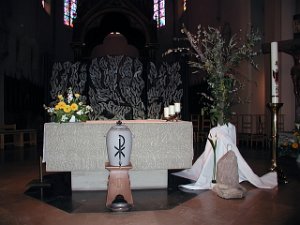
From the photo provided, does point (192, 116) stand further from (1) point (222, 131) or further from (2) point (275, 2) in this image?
(1) point (222, 131)

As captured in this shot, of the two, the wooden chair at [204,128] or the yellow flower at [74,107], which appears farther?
the wooden chair at [204,128]

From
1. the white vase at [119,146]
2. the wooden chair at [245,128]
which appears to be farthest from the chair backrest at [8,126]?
the white vase at [119,146]

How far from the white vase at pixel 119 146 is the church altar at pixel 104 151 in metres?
0.61

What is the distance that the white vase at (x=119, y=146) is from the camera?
3779mm

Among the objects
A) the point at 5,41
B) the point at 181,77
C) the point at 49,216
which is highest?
the point at 5,41

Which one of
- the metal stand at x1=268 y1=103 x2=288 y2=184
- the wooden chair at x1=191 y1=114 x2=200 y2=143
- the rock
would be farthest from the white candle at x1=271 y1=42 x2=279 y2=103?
the wooden chair at x1=191 y1=114 x2=200 y2=143

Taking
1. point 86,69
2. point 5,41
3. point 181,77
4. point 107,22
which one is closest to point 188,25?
point 107,22

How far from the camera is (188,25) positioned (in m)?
15.7

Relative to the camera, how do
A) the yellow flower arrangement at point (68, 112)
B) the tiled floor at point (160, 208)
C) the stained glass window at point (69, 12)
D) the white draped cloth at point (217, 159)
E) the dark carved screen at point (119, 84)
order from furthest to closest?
the stained glass window at point (69, 12) < the dark carved screen at point (119, 84) < the white draped cloth at point (217, 159) < the yellow flower arrangement at point (68, 112) < the tiled floor at point (160, 208)

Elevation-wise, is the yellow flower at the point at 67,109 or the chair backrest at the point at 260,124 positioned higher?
the yellow flower at the point at 67,109

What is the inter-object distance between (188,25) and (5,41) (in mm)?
8090

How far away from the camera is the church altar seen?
175 inches

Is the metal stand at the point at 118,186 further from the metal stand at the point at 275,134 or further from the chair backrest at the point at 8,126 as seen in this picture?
the chair backrest at the point at 8,126

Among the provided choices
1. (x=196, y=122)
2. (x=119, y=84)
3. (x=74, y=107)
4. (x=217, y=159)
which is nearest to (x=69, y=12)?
(x=119, y=84)
